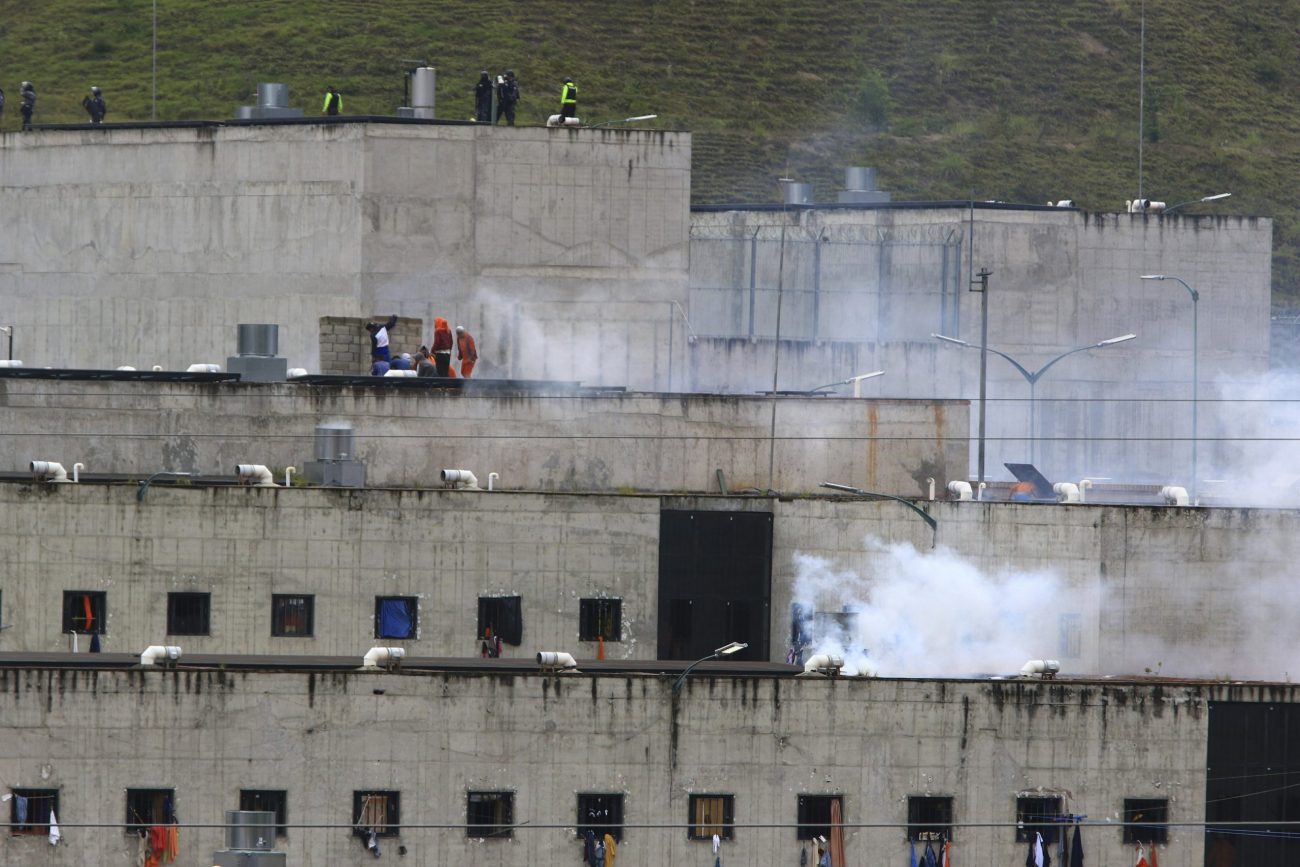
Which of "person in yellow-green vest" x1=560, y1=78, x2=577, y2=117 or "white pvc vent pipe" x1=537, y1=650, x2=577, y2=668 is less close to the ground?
"person in yellow-green vest" x1=560, y1=78, x2=577, y2=117

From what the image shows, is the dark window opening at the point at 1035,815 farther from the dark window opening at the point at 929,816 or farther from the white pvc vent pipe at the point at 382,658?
the white pvc vent pipe at the point at 382,658

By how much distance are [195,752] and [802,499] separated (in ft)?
52.8

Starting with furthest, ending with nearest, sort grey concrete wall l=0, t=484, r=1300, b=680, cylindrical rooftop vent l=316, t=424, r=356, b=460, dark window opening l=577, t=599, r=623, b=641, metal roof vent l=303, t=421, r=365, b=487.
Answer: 1. cylindrical rooftop vent l=316, t=424, r=356, b=460
2. metal roof vent l=303, t=421, r=365, b=487
3. dark window opening l=577, t=599, r=623, b=641
4. grey concrete wall l=0, t=484, r=1300, b=680

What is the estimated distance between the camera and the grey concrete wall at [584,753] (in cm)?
4025

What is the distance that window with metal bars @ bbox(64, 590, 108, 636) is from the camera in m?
48.6

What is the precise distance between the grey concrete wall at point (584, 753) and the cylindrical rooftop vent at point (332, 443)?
1324 cm

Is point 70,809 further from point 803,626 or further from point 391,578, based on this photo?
point 803,626

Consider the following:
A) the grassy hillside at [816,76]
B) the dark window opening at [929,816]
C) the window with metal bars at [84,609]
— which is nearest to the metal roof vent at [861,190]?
the grassy hillside at [816,76]

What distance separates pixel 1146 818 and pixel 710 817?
7627mm

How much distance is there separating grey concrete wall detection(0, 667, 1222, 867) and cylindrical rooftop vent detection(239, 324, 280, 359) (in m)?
21.4

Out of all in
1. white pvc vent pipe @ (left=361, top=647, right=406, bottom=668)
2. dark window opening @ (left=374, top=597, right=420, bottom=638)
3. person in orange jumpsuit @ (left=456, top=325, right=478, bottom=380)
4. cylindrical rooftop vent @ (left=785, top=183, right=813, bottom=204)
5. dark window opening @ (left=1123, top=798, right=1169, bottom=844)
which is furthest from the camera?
cylindrical rooftop vent @ (left=785, top=183, right=813, bottom=204)

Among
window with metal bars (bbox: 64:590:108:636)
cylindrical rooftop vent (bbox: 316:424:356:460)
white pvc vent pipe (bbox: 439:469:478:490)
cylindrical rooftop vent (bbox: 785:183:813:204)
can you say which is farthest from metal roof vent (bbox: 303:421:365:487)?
cylindrical rooftop vent (bbox: 785:183:813:204)

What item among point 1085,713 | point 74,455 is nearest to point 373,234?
point 74,455

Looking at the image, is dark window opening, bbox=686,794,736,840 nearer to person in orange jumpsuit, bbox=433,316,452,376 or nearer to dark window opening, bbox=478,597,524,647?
dark window opening, bbox=478,597,524,647
